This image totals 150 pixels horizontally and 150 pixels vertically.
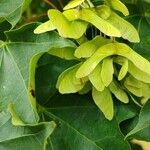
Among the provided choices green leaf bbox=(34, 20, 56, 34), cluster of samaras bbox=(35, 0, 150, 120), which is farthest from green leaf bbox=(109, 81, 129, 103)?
green leaf bbox=(34, 20, 56, 34)

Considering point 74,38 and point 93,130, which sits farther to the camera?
point 93,130

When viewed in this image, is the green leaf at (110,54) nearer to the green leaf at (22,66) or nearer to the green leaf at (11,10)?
the green leaf at (22,66)

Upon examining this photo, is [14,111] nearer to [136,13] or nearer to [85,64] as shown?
[85,64]

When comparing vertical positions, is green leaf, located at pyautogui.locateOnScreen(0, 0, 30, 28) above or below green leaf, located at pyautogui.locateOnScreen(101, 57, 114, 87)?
above

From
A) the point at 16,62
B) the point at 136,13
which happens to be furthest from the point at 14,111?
the point at 136,13

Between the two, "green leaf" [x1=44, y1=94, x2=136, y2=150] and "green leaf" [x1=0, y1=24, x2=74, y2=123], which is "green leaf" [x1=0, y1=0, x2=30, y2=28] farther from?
"green leaf" [x1=44, y1=94, x2=136, y2=150]

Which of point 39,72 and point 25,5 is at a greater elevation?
point 25,5

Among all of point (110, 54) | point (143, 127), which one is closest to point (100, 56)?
point (110, 54)
